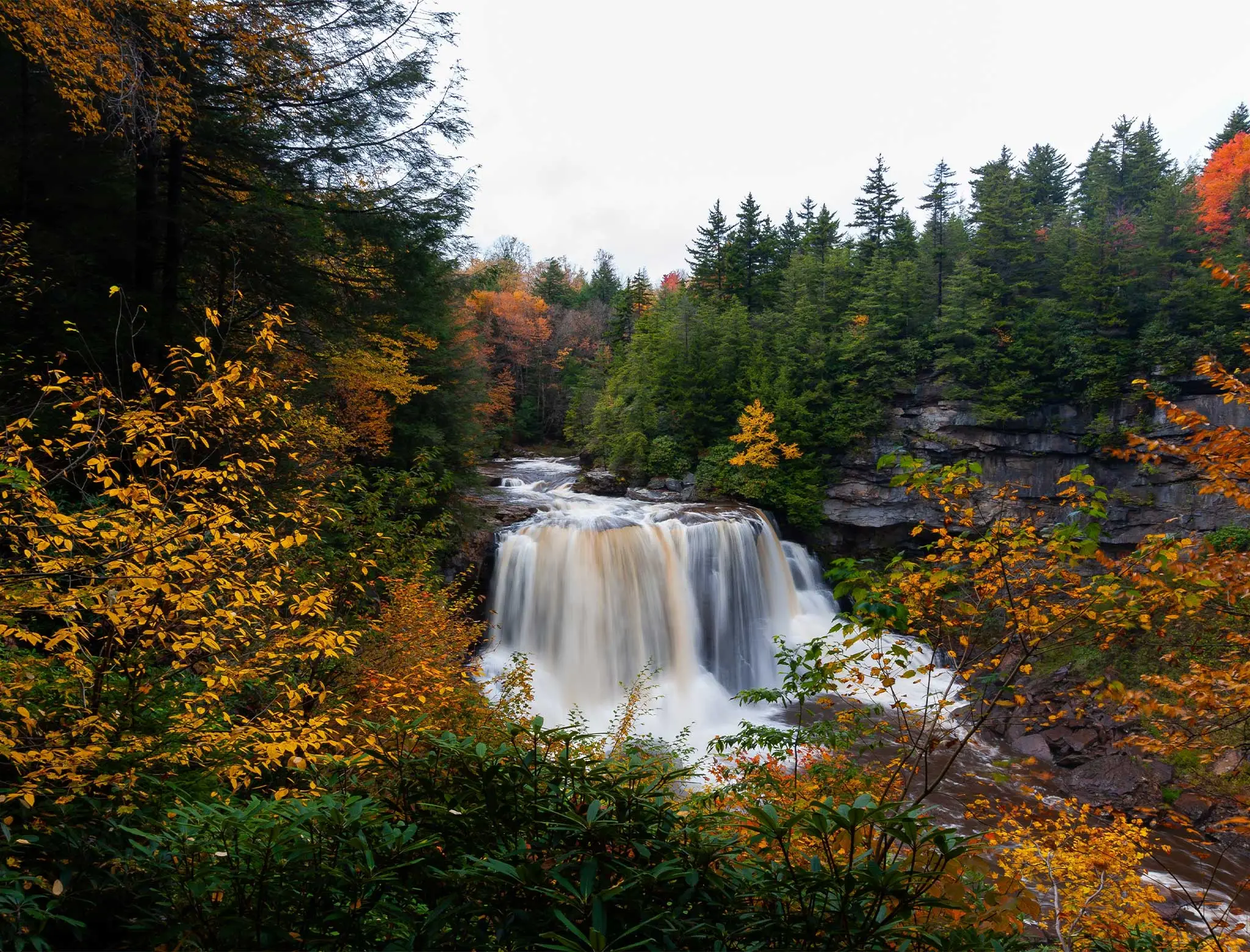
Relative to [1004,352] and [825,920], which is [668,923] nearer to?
[825,920]

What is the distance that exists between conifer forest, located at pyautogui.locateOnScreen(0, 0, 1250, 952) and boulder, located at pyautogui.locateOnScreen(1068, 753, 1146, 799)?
105 millimetres

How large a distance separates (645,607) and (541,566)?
9.93ft

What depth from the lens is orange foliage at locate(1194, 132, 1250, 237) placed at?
2081cm

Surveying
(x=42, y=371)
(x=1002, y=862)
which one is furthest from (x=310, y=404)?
(x=1002, y=862)

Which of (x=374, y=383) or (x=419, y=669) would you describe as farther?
(x=374, y=383)

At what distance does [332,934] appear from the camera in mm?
1881

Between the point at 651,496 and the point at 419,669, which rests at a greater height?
the point at 651,496

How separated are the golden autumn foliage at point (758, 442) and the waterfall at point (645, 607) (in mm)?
2643

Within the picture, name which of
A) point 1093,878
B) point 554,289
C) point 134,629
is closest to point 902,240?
point 554,289

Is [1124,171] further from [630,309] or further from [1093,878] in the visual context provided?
[1093,878]

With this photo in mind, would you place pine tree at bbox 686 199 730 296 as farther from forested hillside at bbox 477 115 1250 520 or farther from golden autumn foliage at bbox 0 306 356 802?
golden autumn foliage at bbox 0 306 356 802

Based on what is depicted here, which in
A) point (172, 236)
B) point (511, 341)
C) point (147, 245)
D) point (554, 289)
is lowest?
point (147, 245)

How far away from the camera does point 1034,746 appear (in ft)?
46.1

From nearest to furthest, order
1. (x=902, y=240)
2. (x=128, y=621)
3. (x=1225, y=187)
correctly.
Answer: (x=128, y=621) → (x=1225, y=187) → (x=902, y=240)
